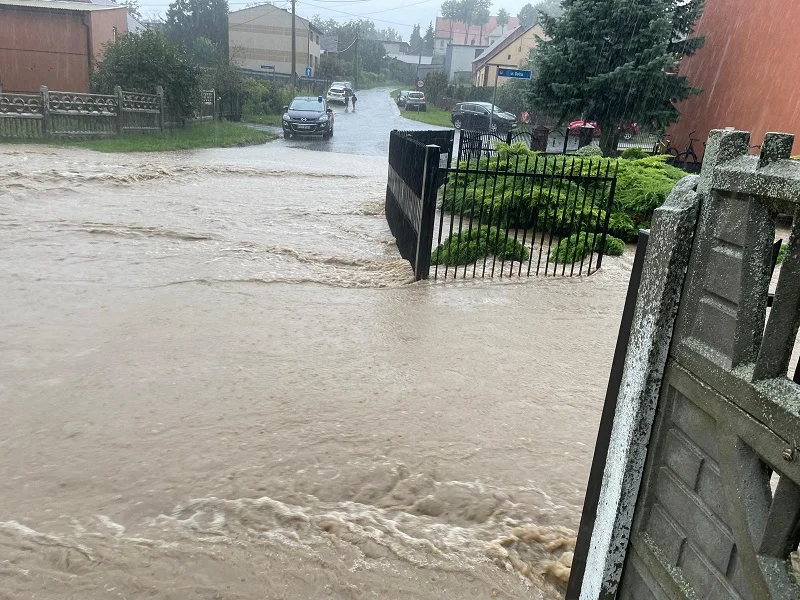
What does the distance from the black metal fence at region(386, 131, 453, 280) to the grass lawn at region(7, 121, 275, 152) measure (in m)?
13.0

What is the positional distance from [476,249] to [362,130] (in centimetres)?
2663

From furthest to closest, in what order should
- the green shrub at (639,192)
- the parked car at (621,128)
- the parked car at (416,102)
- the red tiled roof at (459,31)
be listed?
the red tiled roof at (459,31) → the parked car at (416,102) → the parked car at (621,128) → the green shrub at (639,192)

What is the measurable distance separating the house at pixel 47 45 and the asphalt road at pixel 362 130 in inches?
338

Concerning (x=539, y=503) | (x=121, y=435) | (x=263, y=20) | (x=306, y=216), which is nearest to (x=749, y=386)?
(x=539, y=503)

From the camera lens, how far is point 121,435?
443 centimetres

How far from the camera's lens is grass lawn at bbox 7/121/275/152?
20.8 meters

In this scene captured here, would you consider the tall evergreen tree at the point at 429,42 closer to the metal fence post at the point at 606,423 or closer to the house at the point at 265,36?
the house at the point at 265,36

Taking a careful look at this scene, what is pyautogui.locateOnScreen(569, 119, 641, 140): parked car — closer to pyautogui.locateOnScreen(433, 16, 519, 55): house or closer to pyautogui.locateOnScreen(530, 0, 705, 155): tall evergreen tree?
pyautogui.locateOnScreen(530, 0, 705, 155): tall evergreen tree

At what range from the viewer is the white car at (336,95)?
2004 inches

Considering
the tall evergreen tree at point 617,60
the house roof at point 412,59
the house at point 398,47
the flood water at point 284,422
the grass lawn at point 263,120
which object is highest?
the house at point 398,47

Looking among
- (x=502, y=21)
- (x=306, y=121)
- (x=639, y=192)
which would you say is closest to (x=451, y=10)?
(x=502, y=21)

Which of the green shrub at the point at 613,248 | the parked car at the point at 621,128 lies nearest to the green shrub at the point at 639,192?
the green shrub at the point at 613,248

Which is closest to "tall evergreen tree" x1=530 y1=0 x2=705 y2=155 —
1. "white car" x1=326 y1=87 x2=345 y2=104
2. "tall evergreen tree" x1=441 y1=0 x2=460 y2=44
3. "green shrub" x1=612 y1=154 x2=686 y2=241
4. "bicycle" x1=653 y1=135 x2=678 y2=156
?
"bicycle" x1=653 y1=135 x2=678 y2=156

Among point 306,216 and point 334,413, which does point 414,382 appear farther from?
point 306,216
